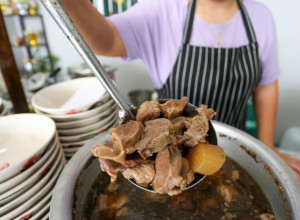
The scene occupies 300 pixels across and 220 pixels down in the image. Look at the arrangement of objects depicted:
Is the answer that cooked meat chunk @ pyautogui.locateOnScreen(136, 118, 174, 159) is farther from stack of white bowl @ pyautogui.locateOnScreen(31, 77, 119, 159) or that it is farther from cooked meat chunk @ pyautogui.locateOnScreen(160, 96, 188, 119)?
stack of white bowl @ pyautogui.locateOnScreen(31, 77, 119, 159)

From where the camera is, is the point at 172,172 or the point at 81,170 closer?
the point at 172,172

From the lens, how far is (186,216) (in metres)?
0.87

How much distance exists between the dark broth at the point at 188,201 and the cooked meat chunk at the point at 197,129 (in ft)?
0.93

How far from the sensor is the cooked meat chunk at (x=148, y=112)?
2.77 feet

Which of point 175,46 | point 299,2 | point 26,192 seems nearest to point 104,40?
point 175,46

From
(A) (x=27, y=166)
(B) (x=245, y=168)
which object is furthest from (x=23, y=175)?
(B) (x=245, y=168)

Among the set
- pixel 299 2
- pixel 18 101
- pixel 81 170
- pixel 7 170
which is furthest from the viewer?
pixel 299 2

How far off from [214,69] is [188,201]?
91 centimetres

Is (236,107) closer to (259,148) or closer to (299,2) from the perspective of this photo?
(259,148)

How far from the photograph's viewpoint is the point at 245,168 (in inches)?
40.4

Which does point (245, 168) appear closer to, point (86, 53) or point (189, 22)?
point (86, 53)

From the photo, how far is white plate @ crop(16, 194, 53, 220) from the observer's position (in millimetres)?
747

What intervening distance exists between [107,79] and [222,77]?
0.97 metres

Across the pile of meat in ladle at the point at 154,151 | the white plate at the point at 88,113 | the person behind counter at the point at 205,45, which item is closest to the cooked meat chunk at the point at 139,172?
the pile of meat in ladle at the point at 154,151
